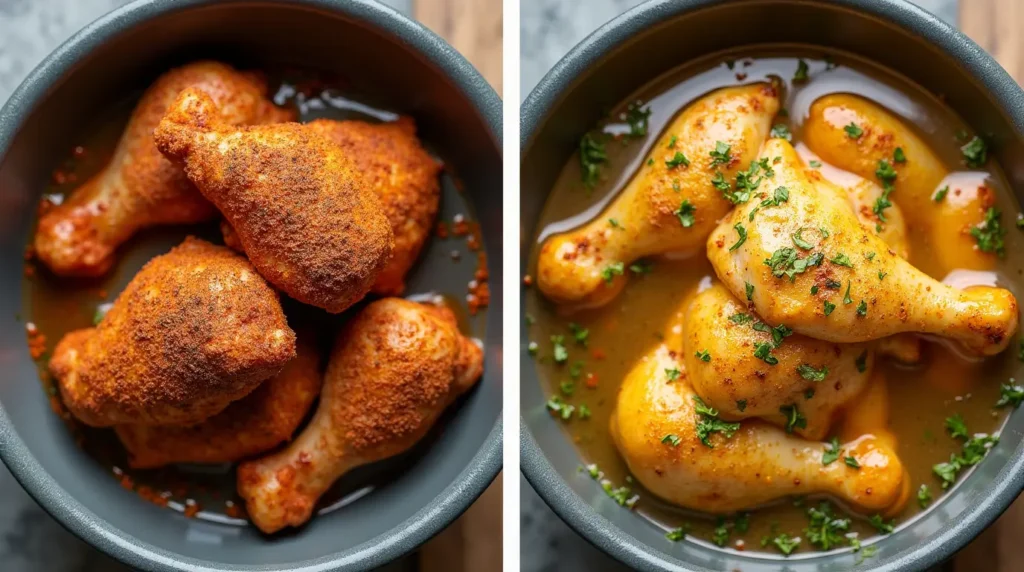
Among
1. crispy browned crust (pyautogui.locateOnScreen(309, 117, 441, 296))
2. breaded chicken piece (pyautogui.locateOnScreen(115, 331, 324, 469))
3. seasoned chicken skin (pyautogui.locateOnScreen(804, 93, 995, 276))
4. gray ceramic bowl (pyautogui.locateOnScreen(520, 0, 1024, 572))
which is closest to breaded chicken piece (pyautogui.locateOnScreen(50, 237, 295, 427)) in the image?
breaded chicken piece (pyautogui.locateOnScreen(115, 331, 324, 469))

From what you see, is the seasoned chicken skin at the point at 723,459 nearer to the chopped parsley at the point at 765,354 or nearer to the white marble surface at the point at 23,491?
the chopped parsley at the point at 765,354

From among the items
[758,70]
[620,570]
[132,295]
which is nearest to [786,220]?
[758,70]

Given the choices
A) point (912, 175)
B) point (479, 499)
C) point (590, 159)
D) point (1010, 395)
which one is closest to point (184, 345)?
point (479, 499)

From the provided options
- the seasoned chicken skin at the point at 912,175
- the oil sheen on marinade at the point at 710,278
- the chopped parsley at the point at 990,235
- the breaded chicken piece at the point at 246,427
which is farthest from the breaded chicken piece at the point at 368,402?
the chopped parsley at the point at 990,235

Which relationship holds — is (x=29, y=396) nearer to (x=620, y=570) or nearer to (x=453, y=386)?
(x=453, y=386)

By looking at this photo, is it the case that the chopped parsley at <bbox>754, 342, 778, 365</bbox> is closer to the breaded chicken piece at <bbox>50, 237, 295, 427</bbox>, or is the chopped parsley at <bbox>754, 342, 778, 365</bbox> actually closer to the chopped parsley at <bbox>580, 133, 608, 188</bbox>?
the chopped parsley at <bbox>580, 133, 608, 188</bbox>

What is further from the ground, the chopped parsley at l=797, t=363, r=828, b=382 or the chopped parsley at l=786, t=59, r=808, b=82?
the chopped parsley at l=786, t=59, r=808, b=82

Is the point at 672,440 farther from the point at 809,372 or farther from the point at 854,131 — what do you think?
the point at 854,131

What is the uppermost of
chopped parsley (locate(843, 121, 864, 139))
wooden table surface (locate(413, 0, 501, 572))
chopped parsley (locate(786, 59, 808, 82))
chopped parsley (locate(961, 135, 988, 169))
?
chopped parsley (locate(786, 59, 808, 82))
